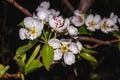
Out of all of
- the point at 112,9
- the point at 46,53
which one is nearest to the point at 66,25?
the point at 46,53

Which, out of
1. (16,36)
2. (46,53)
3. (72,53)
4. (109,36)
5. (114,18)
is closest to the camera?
(46,53)

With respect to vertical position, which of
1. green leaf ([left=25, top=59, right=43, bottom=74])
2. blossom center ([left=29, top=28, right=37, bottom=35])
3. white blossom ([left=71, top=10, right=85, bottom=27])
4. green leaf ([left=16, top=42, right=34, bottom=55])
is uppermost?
blossom center ([left=29, top=28, right=37, bottom=35])

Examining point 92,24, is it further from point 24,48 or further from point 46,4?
point 24,48

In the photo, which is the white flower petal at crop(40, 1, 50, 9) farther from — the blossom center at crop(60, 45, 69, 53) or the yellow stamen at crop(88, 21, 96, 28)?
the blossom center at crop(60, 45, 69, 53)

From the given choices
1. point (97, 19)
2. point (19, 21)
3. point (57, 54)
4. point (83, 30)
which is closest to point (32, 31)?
point (57, 54)

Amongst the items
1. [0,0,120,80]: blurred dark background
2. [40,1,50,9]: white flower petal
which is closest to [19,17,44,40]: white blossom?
[40,1,50,9]: white flower petal

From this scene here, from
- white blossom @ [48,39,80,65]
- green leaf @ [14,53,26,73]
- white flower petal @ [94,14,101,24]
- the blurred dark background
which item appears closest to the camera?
green leaf @ [14,53,26,73]

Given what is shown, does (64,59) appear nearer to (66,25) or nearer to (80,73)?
(66,25)
